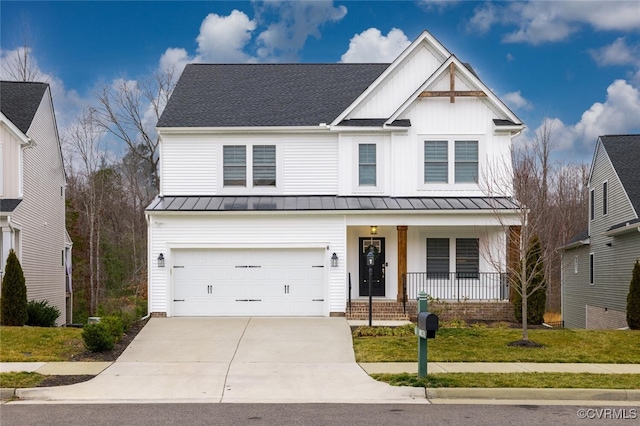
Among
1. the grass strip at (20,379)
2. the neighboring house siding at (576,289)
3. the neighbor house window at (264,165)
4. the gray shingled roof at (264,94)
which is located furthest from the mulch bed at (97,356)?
the neighboring house siding at (576,289)

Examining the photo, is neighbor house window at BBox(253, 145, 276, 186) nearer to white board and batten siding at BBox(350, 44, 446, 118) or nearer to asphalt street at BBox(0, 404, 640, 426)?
white board and batten siding at BBox(350, 44, 446, 118)

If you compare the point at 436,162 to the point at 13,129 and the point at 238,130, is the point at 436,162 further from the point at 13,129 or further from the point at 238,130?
the point at 13,129

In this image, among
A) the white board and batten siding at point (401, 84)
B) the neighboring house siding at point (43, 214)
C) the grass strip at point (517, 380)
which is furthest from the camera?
the neighboring house siding at point (43, 214)

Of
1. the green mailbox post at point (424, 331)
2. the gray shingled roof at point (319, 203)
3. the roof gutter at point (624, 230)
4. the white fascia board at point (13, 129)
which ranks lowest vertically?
the green mailbox post at point (424, 331)

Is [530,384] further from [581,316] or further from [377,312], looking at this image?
[581,316]

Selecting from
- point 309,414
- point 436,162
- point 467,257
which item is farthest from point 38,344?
point 467,257

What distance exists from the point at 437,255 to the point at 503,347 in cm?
779

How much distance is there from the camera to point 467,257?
Answer: 24047 mm

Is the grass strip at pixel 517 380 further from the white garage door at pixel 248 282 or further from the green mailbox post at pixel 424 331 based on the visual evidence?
the white garage door at pixel 248 282

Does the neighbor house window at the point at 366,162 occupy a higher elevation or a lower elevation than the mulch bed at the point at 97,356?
higher

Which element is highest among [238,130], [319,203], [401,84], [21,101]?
[401,84]

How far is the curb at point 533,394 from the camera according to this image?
11.7 meters

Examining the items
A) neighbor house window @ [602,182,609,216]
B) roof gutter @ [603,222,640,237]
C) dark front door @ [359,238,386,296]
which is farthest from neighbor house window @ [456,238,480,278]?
neighbor house window @ [602,182,609,216]

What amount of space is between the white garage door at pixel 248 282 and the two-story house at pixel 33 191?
216 inches
